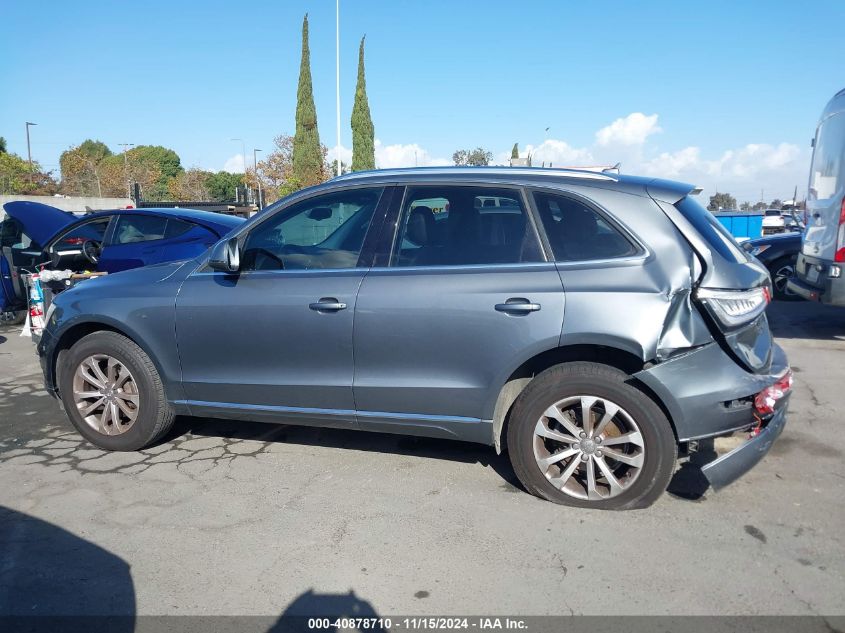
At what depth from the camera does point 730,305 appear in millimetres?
3438

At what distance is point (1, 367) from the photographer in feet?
24.4

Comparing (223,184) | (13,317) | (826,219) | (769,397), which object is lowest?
(13,317)

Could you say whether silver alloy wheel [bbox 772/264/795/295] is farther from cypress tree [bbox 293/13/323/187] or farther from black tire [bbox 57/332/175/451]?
cypress tree [bbox 293/13/323/187]

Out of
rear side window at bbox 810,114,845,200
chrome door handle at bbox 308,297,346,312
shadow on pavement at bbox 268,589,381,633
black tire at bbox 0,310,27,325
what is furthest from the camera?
black tire at bbox 0,310,27,325

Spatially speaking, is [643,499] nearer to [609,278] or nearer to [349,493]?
[609,278]

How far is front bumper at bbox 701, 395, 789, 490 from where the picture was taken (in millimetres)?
3396

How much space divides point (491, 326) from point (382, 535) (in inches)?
48.8

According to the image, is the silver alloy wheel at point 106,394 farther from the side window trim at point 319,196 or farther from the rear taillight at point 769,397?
the rear taillight at point 769,397

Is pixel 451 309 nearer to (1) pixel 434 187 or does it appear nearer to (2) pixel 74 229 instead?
(1) pixel 434 187

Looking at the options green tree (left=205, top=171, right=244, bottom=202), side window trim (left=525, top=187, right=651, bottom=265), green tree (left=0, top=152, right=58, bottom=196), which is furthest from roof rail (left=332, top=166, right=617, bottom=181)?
green tree (left=205, top=171, right=244, bottom=202)

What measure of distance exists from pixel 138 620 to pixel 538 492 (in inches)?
82.7

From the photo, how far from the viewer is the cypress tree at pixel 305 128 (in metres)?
36.4

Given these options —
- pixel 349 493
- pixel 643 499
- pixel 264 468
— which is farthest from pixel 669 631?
pixel 264 468

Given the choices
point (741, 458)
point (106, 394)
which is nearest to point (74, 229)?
point (106, 394)
